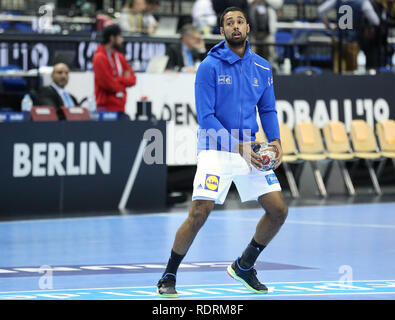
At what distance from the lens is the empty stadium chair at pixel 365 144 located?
18656mm

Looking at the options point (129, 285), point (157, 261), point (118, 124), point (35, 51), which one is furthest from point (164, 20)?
point (129, 285)

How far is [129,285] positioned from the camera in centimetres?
922

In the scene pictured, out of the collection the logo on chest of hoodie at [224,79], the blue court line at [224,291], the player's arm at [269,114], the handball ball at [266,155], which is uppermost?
the logo on chest of hoodie at [224,79]

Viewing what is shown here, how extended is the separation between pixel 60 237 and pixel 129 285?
3.91 metres

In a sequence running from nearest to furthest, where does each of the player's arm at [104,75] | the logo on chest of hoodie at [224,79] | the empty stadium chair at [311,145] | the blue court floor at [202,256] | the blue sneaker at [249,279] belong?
the logo on chest of hoodie at [224,79] → the blue sneaker at [249,279] → the blue court floor at [202,256] → the player's arm at [104,75] → the empty stadium chair at [311,145]

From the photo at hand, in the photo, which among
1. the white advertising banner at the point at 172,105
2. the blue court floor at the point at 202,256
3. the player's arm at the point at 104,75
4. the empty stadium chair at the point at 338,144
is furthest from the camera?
the empty stadium chair at the point at 338,144

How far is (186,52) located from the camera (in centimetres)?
1811

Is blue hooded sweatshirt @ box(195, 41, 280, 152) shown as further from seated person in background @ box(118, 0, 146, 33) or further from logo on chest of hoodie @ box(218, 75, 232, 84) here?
seated person in background @ box(118, 0, 146, 33)

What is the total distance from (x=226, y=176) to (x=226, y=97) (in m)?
0.65

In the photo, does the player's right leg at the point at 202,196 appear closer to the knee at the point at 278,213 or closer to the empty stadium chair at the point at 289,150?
the knee at the point at 278,213

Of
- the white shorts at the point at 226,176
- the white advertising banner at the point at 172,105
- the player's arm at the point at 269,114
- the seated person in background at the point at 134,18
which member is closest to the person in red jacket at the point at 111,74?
the white advertising banner at the point at 172,105

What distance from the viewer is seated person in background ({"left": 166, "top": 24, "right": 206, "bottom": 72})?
1795cm

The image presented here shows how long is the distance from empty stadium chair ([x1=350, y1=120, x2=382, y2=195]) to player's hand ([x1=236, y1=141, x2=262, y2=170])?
10.6 m

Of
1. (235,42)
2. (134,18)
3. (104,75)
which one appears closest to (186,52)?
(134,18)
